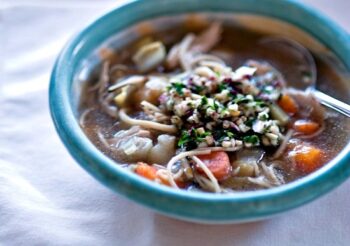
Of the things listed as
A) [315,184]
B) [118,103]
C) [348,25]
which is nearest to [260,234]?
[315,184]

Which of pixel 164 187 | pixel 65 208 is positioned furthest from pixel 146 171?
pixel 65 208

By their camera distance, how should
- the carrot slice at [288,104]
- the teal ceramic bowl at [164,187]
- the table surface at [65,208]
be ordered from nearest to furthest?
the teal ceramic bowl at [164,187] < the table surface at [65,208] < the carrot slice at [288,104]

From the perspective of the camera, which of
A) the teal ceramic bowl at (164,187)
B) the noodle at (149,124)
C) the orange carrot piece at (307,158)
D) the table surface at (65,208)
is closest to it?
the teal ceramic bowl at (164,187)

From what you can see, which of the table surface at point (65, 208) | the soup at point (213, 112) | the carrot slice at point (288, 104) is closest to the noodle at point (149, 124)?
the soup at point (213, 112)

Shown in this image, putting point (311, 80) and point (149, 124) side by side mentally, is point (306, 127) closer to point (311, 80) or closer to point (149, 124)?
point (311, 80)

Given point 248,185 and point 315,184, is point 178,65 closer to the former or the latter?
point 248,185

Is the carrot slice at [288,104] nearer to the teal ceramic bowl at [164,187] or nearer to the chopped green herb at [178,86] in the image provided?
the teal ceramic bowl at [164,187]

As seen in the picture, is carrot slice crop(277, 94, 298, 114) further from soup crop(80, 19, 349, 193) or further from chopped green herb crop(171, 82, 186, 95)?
chopped green herb crop(171, 82, 186, 95)

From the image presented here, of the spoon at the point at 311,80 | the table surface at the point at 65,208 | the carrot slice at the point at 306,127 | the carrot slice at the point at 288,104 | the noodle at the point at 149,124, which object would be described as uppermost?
the spoon at the point at 311,80

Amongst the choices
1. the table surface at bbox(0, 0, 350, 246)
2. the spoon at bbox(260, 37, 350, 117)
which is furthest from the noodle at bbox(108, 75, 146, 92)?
the spoon at bbox(260, 37, 350, 117)
